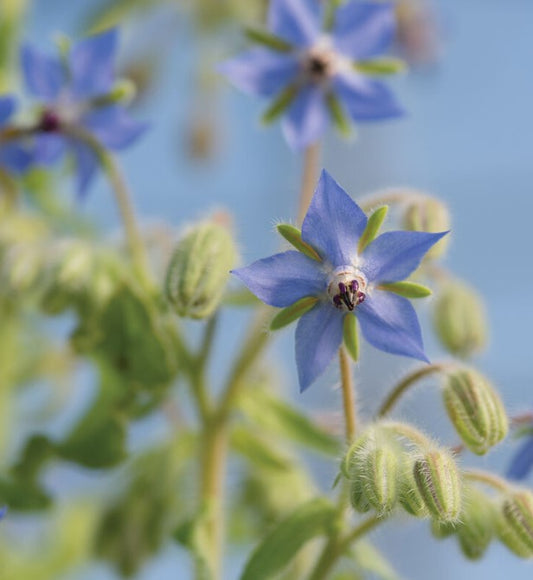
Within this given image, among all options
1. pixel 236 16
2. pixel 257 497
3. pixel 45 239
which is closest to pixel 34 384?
pixel 45 239

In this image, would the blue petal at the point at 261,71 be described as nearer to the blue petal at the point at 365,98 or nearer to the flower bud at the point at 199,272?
the blue petal at the point at 365,98

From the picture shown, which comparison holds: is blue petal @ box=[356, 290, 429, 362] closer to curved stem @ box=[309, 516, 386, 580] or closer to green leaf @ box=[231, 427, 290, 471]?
curved stem @ box=[309, 516, 386, 580]

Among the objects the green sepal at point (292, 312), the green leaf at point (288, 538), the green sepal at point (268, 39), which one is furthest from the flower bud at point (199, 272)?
the green sepal at point (268, 39)

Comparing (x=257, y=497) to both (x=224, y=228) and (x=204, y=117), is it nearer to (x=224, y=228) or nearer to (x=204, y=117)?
(x=224, y=228)

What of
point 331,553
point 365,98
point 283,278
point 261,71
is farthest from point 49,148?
point 331,553

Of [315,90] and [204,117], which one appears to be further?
[204,117]

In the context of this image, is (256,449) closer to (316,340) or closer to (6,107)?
(316,340)

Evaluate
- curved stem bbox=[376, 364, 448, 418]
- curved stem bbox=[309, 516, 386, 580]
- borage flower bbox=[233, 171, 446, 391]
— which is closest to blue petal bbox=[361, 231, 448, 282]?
borage flower bbox=[233, 171, 446, 391]
